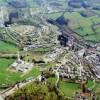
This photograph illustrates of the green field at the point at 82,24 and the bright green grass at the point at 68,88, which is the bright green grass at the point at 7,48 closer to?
the bright green grass at the point at 68,88

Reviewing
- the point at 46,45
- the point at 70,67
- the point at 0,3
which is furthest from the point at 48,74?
the point at 0,3

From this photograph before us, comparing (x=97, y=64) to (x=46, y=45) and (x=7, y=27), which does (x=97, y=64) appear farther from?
(x=7, y=27)

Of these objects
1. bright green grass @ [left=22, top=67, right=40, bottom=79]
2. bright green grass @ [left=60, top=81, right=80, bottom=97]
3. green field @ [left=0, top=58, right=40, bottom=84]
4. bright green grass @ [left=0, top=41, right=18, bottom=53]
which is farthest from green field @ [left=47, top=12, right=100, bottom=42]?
bright green grass @ [left=60, top=81, right=80, bottom=97]

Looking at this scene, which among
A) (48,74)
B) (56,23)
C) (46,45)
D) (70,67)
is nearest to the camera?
(48,74)

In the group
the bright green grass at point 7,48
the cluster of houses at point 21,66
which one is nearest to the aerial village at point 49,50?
the cluster of houses at point 21,66

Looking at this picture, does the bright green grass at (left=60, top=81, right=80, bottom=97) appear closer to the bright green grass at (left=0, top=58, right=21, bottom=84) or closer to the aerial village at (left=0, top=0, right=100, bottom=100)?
the aerial village at (left=0, top=0, right=100, bottom=100)

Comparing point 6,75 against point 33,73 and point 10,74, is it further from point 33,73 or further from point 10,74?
point 33,73

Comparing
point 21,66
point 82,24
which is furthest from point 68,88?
point 82,24
